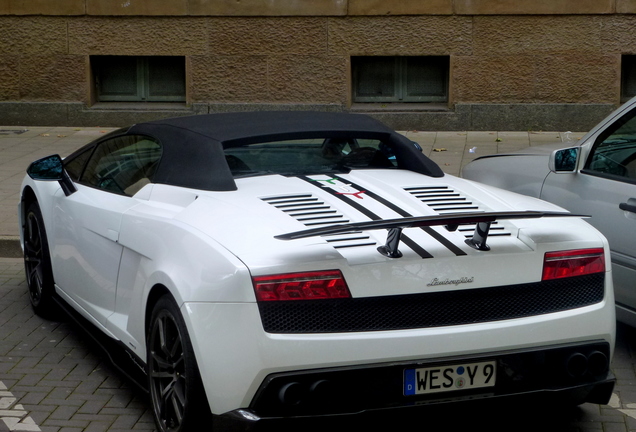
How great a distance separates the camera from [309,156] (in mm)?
4961

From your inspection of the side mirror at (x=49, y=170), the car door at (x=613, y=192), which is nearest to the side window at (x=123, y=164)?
the side mirror at (x=49, y=170)

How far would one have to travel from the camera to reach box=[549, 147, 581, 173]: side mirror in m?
5.49

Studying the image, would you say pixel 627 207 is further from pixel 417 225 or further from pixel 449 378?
pixel 417 225

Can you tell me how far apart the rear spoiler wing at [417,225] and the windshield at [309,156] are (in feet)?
4.06

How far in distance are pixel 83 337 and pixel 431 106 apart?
873 cm

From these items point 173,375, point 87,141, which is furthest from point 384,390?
point 87,141

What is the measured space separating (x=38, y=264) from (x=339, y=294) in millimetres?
3092

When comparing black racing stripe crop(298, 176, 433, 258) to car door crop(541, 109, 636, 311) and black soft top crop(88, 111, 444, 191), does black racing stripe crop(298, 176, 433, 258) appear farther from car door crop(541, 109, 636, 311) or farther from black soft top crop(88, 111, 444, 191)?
car door crop(541, 109, 636, 311)

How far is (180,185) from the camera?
4.48 meters

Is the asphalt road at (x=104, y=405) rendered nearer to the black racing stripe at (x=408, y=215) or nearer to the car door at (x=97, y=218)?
the car door at (x=97, y=218)

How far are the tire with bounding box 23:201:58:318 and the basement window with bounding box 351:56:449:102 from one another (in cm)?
811

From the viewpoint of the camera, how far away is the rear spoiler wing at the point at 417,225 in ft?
11.0

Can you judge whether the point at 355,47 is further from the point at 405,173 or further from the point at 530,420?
the point at 530,420

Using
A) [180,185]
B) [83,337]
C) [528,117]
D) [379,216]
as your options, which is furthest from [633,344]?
[528,117]
